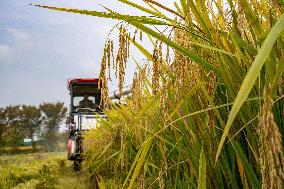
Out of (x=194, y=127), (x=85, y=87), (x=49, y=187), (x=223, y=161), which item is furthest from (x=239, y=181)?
(x=85, y=87)

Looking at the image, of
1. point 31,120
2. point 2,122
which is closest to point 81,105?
point 2,122

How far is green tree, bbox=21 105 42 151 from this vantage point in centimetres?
5709

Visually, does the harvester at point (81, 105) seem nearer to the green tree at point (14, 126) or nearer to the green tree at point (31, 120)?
the green tree at point (14, 126)

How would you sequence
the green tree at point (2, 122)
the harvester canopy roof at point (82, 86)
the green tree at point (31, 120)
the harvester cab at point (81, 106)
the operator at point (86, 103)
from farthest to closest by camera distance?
1. the green tree at point (31, 120)
2. the green tree at point (2, 122)
3. the operator at point (86, 103)
4. the harvester canopy roof at point (82, 86)
5. the harvester cab at point (81, 106)

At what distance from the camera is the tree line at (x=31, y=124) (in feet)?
164

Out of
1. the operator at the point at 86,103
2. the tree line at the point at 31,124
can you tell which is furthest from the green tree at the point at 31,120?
the operator at the point at 86,103

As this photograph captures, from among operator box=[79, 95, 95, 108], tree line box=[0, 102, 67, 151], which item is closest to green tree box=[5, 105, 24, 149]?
tree line box=[0, 102, 67, 151]

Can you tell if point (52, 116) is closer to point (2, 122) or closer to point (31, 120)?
point (31, 120)

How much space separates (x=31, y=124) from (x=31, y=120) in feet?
2.90

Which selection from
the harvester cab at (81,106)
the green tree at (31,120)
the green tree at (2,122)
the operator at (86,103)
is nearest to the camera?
the harvester cab at (81,106)

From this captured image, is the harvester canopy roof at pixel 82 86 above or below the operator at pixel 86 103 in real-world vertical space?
above

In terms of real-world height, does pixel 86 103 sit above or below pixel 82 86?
below

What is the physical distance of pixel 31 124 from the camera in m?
58.6

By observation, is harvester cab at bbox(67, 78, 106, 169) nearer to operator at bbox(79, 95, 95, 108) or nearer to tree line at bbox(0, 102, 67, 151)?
operator at bbox(79, 95, 95, 108)
